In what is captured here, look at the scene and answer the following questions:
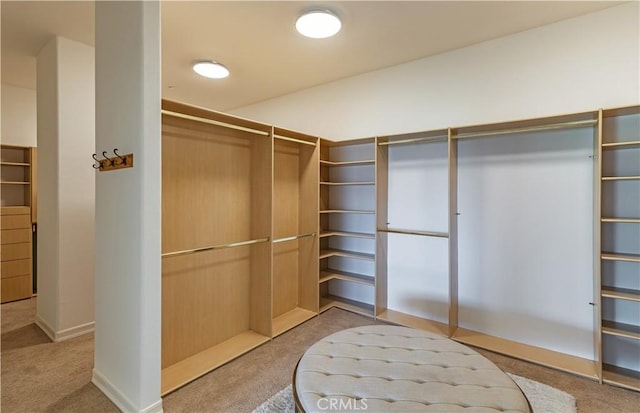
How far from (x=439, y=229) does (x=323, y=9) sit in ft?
7.78

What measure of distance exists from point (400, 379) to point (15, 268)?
493cm

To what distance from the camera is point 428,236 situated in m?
3.21

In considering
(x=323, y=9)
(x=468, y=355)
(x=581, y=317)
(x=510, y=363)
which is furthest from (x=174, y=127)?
(x=581, y=317)

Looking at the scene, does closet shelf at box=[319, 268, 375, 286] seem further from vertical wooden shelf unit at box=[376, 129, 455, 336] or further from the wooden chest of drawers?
the wooden chest of drawers

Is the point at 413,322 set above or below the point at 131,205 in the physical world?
below

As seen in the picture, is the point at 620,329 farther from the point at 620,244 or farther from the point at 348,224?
the point at 348,224

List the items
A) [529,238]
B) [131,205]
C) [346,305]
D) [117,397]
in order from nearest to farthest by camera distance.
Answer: [131,205] < [117,397] < [529,238] < [346,305]

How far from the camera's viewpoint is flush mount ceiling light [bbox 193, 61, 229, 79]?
3340mm

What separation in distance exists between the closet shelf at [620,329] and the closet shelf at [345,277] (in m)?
1.94

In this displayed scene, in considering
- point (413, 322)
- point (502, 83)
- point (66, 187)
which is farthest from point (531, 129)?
point (66, 187)

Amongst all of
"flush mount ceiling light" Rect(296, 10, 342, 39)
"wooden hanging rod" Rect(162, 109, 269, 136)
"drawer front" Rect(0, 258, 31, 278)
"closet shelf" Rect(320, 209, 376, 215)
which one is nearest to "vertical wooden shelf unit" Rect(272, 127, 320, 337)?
"closet shelf" Rect(320, 209, 376, 215)

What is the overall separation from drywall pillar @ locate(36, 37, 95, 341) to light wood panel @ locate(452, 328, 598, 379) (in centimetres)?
377

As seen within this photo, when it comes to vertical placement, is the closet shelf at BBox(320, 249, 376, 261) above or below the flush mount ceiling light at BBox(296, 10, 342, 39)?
below
